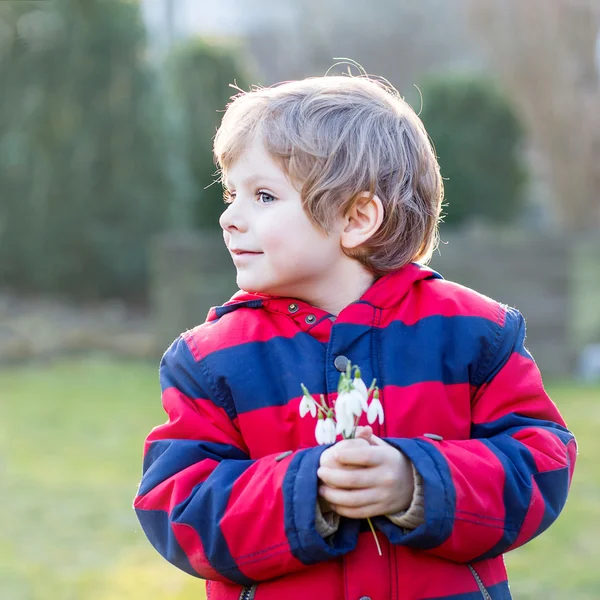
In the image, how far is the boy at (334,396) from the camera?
1841 mm

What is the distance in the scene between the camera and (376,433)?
1946mm

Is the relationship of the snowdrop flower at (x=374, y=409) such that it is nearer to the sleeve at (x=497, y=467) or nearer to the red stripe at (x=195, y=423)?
the sleeve at (x=497, y=467)

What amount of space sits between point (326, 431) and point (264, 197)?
489 mm

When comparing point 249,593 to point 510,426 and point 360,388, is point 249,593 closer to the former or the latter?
point 360,388

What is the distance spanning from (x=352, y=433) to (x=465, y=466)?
226 mm

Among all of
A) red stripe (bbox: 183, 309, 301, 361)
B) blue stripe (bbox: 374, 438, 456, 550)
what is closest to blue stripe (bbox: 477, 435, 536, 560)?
blue stripe (bbox: 374, 438, 456, 550)

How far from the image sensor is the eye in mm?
2041

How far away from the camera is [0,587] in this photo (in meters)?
4.25

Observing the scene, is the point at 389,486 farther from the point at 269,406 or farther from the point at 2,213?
the point at 2,213

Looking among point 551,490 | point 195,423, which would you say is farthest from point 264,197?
point 551,490

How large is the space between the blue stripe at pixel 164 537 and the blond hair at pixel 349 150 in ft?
2.09

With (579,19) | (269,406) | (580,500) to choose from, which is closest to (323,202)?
(269,406)

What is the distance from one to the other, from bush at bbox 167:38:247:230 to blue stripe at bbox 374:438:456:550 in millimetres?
10509

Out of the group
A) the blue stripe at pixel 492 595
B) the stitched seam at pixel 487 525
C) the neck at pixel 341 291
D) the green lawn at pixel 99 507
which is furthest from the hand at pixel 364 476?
the green lawn at pixel 99 507
